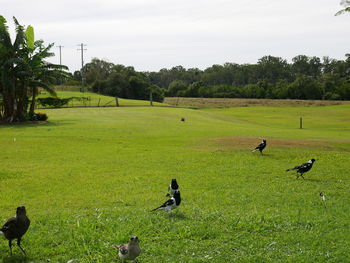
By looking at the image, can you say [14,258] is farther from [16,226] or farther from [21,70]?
[21,70]

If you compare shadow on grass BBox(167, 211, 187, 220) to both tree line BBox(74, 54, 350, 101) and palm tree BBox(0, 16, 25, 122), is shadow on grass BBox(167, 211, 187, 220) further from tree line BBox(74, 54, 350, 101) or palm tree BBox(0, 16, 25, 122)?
tree line BBox(74, 54, 350, 101)

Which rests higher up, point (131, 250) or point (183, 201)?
point (131, 250)

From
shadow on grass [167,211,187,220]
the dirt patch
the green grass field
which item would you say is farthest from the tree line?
shadow on grass [167,211,187,220]

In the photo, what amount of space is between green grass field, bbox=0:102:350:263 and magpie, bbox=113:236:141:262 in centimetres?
60

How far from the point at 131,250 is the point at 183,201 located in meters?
5.37

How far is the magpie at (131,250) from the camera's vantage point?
298 inches

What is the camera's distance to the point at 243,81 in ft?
602

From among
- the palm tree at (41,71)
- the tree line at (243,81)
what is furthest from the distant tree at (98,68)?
the palm tree at (41,71)

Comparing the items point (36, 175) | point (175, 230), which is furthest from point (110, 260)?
point (36, 175)

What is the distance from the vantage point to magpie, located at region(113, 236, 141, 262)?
758cm

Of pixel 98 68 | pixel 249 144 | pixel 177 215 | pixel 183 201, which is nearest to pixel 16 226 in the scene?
pixel 177 215

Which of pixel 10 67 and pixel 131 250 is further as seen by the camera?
pixel 10 67

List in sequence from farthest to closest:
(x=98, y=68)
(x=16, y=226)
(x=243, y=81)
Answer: (x=243, y=81)
(x=98, y=68)
(x=16, y=226)

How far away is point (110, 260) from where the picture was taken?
326 inches
